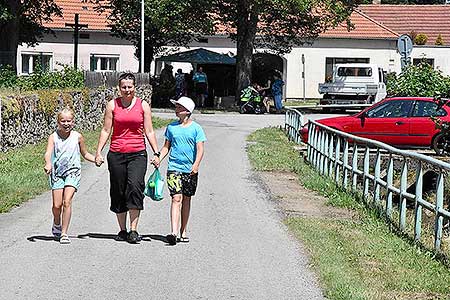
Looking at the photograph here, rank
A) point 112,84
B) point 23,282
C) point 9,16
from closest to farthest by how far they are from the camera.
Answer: point 23,282, point 112,84, point 9,16

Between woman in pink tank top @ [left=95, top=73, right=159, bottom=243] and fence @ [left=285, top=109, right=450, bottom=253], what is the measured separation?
313 centimetres

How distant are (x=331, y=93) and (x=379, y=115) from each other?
21.1 m

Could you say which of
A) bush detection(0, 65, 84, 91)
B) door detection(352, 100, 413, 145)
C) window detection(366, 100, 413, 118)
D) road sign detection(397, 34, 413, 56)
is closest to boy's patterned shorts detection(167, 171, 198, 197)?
door detection(352, 100, 413, 145)

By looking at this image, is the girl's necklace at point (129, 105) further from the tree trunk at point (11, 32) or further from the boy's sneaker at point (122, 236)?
the tree trunk at point (11, 32)

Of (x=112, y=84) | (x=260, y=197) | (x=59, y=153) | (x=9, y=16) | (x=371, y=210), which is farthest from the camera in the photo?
(x=9, y=16)

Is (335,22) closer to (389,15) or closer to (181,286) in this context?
(389,15)

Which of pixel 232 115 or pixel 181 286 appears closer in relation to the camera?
pixel 181 286

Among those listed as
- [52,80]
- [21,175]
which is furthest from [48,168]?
[52,80]

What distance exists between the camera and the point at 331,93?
43.1 m

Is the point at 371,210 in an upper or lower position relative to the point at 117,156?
lower

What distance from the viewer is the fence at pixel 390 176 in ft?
35.6

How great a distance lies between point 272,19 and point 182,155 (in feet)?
116

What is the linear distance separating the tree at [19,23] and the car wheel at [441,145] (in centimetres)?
2140

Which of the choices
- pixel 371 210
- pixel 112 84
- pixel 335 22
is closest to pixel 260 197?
pixel 371 210
